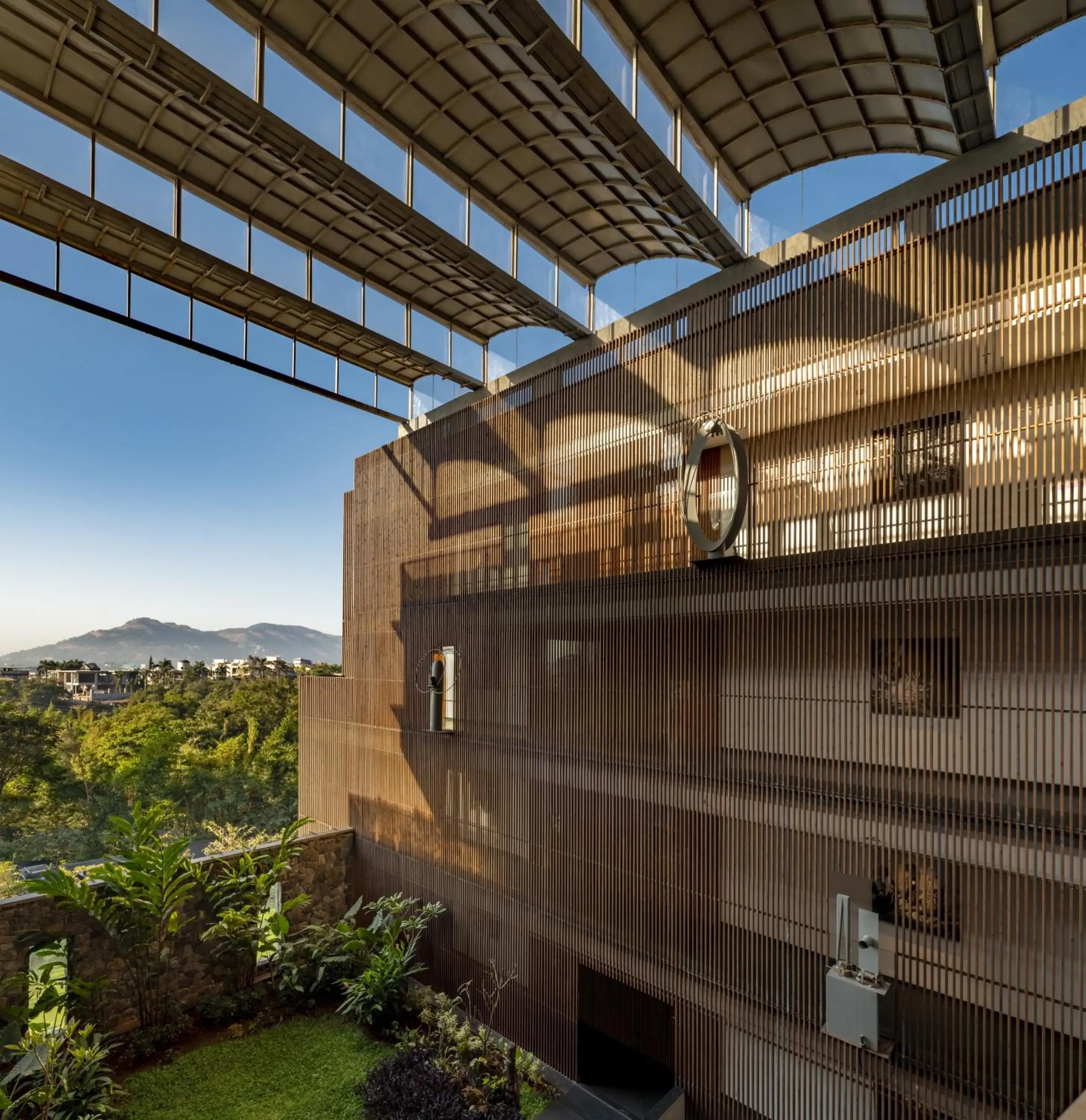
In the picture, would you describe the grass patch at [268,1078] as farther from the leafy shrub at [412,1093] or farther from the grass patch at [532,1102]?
the grass patch at [532,1102]

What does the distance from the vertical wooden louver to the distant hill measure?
70.1m

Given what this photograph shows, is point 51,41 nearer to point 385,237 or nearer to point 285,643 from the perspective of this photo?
point 385,237

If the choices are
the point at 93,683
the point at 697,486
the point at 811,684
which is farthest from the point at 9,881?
the point at 811,684

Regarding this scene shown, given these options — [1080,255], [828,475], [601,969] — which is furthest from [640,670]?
[1080,255]

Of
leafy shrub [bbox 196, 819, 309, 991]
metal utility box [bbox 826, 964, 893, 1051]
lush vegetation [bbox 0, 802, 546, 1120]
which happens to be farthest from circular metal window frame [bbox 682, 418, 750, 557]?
leafy shrub [bbox 196, 819, 309, 991]

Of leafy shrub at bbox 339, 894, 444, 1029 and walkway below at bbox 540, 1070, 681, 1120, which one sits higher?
leafy shrub at bbox 339, 894, 444, 1029

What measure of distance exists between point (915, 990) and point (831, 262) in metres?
6.06

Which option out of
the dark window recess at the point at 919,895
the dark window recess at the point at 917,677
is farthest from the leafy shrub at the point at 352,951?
the dark window recess at the point at 917,677

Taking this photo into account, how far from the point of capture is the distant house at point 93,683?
110 ft

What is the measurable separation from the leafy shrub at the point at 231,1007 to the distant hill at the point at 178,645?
67485mm

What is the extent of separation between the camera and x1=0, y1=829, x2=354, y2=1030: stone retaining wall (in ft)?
26.3

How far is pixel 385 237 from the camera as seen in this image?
29.2ft

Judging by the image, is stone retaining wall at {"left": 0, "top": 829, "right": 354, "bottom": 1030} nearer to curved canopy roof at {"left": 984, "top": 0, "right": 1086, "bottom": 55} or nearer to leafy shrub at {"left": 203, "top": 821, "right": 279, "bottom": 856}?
leafy shrub at {"left": 203, "top": 821, "right": 279, "bottom": 856}

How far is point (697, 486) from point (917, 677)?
8.55ft
